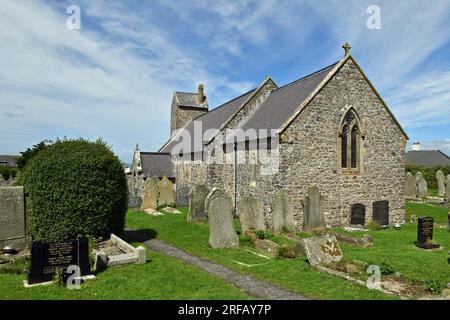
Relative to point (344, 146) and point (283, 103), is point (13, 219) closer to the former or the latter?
point (283, 103)

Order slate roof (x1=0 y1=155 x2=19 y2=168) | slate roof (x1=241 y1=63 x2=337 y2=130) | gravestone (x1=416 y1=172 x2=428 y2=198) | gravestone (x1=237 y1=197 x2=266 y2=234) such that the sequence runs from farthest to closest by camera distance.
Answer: slate roof (x1=0 y1=155 x2=19 y2=168)
gravestone (x1=416 y1=172 x2=428 y2=198)
slate roof (x1=241 y1=63 x2=337 y2=130)
gravestone (x1=237 y1=197 x2=266 y2=234)

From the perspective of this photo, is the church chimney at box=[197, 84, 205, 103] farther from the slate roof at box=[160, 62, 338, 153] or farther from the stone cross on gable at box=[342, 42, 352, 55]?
the stone cross on gable at box=[342, 42, 352, 55]

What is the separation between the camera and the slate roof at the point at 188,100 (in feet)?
140

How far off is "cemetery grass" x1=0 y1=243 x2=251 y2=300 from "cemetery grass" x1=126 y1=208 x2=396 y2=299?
57.4 inches

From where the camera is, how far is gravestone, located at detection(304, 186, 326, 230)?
A: 16.0 meters

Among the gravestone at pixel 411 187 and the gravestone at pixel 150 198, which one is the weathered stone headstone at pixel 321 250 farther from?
the gravestone at pixel 411 187

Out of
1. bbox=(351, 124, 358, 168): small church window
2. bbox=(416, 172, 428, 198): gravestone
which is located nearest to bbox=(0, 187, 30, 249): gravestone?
bbox=(351, 124, 358, 168): small church window

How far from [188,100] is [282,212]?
30520mm

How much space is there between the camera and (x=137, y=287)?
27.0ft

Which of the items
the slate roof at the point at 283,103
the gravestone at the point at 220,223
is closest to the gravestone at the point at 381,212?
the slate roof at the point at 283,103

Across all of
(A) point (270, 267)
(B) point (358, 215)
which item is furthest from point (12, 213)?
(B) point (358, 215)

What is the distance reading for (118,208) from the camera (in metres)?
13.4
